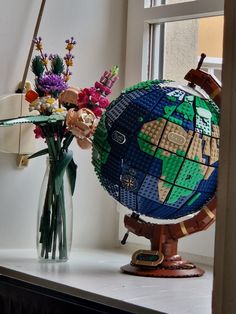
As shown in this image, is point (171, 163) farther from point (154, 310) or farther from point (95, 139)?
point (154, 310)

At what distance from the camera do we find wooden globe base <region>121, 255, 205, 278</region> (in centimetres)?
124

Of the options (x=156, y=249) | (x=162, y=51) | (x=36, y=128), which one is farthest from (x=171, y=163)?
(x=162, y=51)

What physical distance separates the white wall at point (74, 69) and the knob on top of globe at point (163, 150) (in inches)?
12.9

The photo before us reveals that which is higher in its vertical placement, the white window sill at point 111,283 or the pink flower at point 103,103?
the pink flower at point 103,103

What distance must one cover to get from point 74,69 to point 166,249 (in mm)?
504

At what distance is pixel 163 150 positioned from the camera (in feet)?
3.82

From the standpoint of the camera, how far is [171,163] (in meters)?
1.17

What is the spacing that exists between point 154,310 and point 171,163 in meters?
0.26

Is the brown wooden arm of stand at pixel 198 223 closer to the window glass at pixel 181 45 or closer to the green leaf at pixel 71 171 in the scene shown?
the green leaf at pixel 71 171

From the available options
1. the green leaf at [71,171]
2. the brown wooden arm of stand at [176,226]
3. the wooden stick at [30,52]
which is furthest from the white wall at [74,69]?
the brown wooden arm of stand at [176,226]

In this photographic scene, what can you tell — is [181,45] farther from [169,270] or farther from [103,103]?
[169,270]

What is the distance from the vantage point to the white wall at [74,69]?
1.47 meters

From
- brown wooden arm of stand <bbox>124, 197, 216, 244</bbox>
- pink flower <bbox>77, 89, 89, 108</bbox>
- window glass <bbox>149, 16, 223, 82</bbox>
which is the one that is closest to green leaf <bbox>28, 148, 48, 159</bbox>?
pink flower <bbox>77, 89, 89, 108</bbox>

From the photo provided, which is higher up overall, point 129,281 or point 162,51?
point 162,51
